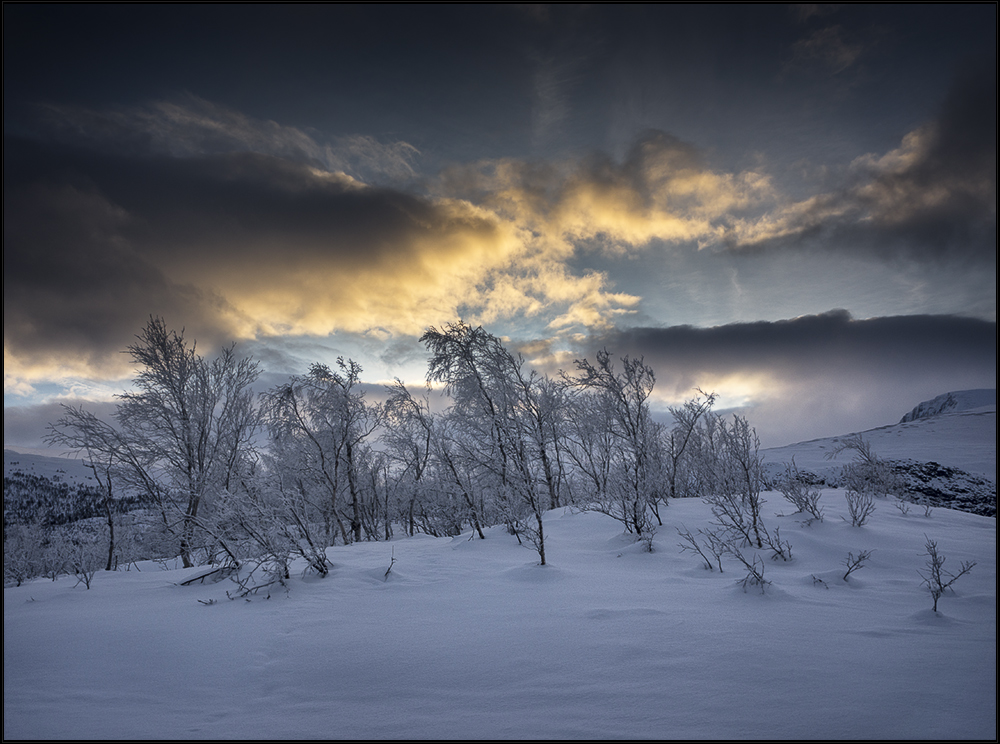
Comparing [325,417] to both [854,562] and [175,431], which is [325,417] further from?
[854,562]

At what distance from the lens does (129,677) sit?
2932 millimetres

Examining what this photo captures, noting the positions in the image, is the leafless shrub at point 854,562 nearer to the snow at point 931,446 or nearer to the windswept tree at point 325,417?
the windswept tree at point 325,417

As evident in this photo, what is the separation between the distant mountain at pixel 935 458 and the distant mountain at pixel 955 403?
210cm

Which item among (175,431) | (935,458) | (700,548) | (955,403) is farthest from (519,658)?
(955,403)

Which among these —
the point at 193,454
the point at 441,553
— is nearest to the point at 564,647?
the point at 441,553

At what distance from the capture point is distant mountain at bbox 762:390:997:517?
655 inches

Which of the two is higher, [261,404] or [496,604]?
[261,404]

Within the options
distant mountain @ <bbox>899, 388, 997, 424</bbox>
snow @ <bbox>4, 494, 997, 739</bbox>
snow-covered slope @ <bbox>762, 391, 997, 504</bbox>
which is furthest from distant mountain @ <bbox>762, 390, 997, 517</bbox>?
snow @ <bbox>4, 494, 997, 739</bbox>

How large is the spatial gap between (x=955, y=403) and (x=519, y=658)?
198 feet

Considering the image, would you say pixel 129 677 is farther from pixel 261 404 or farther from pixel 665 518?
pixel 261 404

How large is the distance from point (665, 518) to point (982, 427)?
33.3 meters

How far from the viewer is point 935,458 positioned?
2089 cm

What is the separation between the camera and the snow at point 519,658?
7.43 feet

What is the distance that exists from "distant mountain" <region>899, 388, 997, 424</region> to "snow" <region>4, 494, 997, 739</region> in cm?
4644
